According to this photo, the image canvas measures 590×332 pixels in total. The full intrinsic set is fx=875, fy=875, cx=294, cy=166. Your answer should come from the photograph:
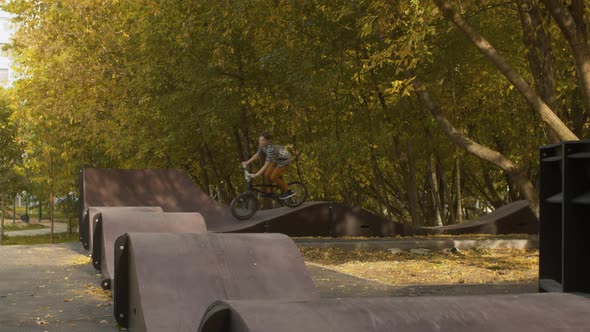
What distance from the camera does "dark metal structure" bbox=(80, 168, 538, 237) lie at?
19.6m

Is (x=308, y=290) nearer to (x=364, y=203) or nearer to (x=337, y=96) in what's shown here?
(x=337, y=96)

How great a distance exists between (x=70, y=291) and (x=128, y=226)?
1094 mm

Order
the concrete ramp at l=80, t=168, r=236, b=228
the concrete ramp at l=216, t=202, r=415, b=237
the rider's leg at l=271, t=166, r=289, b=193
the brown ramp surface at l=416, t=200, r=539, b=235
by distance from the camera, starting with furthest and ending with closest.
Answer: the brown ramp surface at l=416, t=200, r=539, b=235
the concrete ramp at l=80, t=168, r=236, b=228
the concrete ramp at l=216, t=202, r=415, b=237
the rider's leg at l=271, t=166, r=289, b=193

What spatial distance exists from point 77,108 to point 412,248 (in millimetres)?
15047

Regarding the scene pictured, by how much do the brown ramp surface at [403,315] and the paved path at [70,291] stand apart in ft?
15.7

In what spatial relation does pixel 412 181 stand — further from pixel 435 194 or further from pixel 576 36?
pixel 576 36

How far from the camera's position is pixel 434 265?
14.0 meters

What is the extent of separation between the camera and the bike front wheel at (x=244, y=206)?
18750 mm

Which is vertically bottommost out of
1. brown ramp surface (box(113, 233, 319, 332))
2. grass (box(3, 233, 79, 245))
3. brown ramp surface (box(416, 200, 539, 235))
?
grass (box(3, 233, 79, 245))

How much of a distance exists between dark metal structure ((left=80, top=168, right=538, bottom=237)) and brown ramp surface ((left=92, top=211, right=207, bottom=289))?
8241 millimetres

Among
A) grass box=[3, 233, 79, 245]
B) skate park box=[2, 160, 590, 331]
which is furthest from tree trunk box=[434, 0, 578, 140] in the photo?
grass box=[3, 233, 79, 245]

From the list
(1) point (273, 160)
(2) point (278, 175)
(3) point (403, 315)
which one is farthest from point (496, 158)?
(3) point (403, 315)

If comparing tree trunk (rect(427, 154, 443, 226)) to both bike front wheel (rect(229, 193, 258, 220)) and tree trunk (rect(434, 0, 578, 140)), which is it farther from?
tree trunk (rect(434, 0, 578, 140))

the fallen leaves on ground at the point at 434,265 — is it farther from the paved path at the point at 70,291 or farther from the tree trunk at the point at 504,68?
the tree trunk at the point at 504,68
